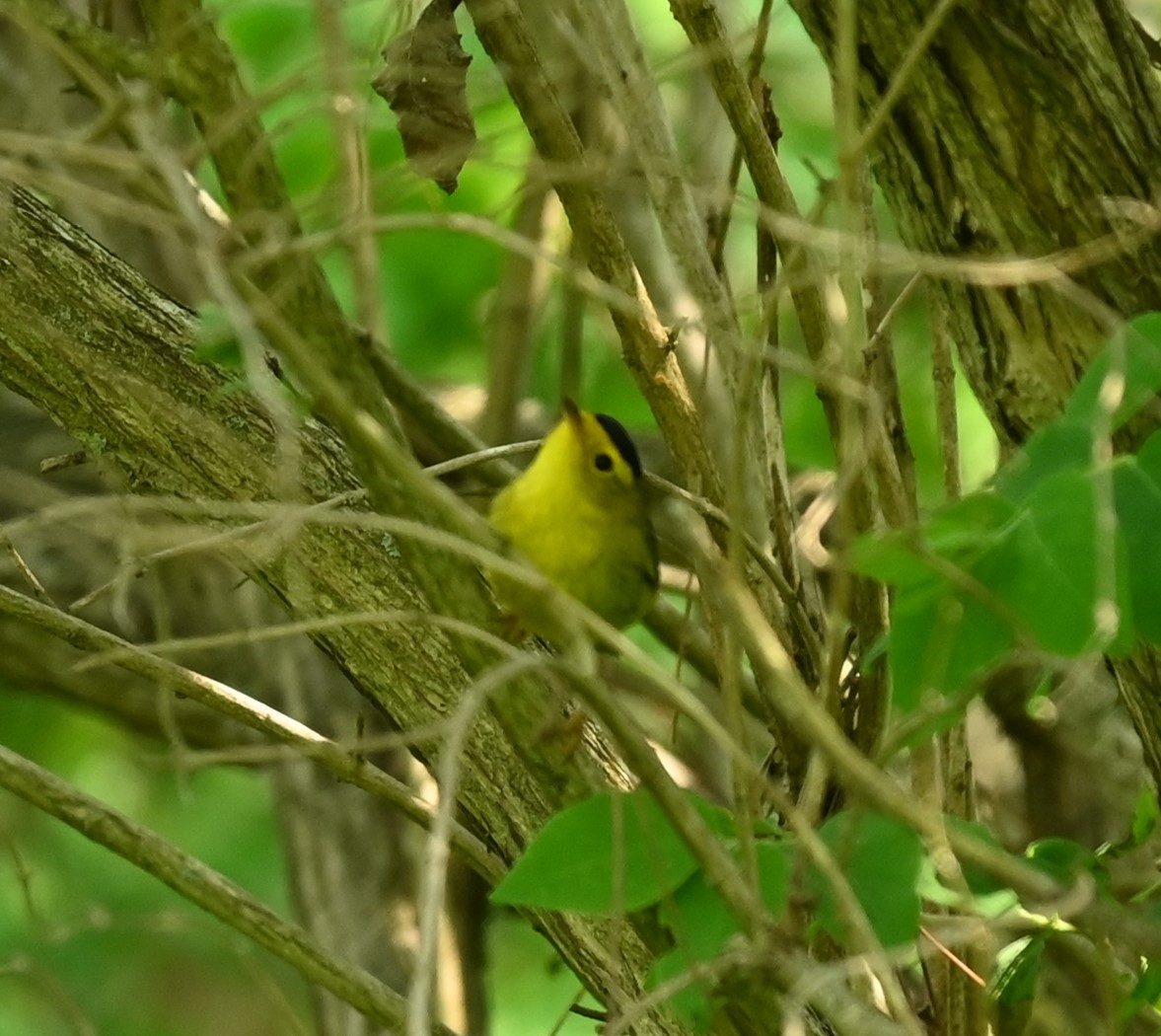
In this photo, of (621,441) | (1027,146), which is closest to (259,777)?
(621,441)

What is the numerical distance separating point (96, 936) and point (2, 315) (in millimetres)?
4572

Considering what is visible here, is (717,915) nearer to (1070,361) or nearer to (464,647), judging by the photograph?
(464,647)

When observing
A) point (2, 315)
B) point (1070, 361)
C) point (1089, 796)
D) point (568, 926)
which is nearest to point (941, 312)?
point (1070, 361)

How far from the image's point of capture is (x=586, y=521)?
12.0ft

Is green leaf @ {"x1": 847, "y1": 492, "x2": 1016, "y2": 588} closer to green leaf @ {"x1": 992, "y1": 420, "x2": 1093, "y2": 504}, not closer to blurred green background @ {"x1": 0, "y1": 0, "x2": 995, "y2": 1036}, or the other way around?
green leaf @ {"x1": 992, "y1": 420, "x2": 1093, "y2": 504}

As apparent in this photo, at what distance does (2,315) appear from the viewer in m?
2.92

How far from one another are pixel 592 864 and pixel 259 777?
15.8ft

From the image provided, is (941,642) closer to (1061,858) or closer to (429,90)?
(1061,858)

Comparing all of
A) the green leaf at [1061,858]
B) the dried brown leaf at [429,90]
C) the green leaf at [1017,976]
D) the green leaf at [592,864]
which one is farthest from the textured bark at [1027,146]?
the green leaf at [592,864]

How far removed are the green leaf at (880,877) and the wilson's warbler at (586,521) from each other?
179cm

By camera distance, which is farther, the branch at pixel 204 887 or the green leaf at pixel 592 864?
the branch at pixel 204 887

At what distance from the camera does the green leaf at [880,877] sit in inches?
68.8

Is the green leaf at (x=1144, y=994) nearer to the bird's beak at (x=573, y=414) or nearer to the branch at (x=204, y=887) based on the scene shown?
the branch at (x=204, y=887)

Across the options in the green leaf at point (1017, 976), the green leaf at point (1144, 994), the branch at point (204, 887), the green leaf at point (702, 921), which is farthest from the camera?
the branch at point (204, 887)
